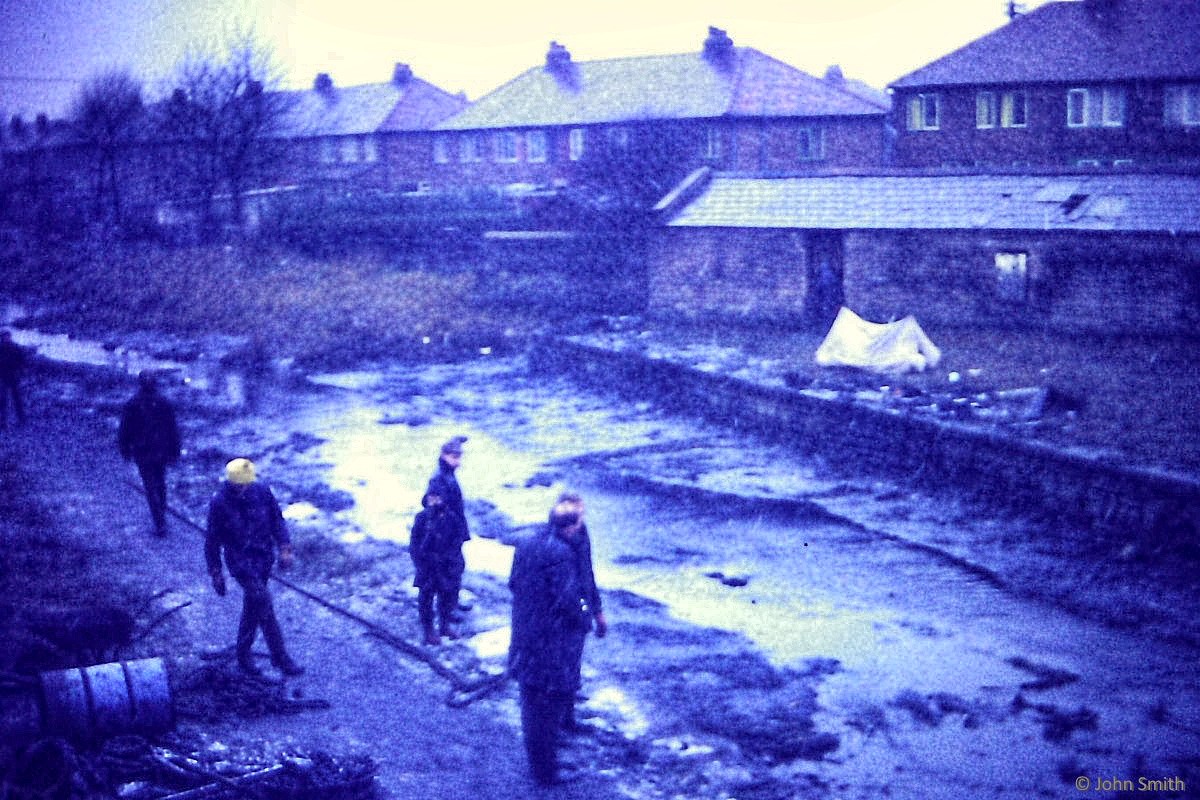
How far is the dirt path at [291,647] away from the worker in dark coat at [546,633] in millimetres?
311

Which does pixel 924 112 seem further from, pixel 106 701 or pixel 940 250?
pixel 106 701

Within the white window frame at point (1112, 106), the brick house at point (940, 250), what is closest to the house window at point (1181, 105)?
the white window frame at point (1112, 106)

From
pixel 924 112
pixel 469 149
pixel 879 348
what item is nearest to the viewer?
pixel 879 348

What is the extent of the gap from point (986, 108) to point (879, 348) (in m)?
22.1

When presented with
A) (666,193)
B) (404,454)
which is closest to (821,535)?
(404,454)

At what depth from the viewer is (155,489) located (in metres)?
12.1

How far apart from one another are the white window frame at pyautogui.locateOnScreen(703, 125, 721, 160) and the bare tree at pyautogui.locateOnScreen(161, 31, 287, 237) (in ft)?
56.7

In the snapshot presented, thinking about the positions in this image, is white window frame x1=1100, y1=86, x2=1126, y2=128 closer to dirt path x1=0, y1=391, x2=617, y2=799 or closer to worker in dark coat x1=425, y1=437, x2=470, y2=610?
dirt path x1=0, y1=391, x2=617, y2=799

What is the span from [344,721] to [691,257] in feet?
69.9

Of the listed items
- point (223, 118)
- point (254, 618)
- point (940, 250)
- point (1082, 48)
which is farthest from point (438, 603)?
point (223, 118)

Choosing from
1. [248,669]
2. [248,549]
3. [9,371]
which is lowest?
[248,669]

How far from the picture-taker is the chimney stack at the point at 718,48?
4441 centimetres

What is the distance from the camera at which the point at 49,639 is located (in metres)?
8.09

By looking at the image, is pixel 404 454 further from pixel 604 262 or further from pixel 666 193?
pixel 666 193
